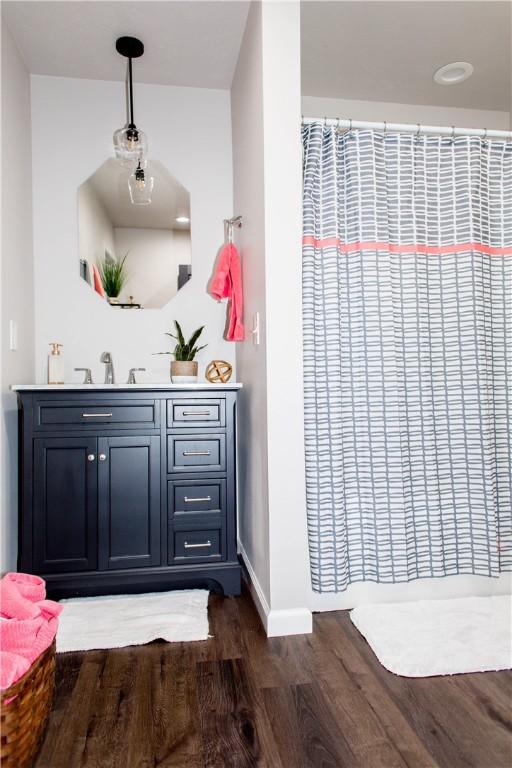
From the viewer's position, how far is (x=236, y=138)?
2.53 meters

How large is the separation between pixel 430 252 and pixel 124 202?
5.25 feet

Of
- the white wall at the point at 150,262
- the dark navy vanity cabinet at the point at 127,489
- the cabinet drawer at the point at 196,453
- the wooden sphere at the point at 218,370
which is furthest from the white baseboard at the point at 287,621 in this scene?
the white wall at the point at 150,262

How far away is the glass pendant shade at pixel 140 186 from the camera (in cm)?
263

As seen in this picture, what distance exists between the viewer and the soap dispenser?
7.83 feet

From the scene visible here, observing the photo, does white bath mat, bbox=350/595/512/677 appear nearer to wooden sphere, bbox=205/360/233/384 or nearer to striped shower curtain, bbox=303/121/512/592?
striped shower curtain, bbox=303/121/512/592

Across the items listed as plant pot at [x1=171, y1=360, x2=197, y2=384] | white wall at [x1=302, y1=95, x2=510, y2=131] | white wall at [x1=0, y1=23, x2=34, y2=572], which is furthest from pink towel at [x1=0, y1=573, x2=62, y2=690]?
white wall at [x1=302, y1=95, x2=510, y2=131]

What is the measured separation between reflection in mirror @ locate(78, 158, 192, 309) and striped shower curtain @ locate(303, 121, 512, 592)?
0.99m

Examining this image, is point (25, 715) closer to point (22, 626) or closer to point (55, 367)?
point (22, 626)

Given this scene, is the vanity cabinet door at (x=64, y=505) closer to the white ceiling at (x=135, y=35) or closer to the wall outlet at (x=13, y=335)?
the wall outlet at (x=13, y=335)

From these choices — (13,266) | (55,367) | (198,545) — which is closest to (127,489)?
(198,545)

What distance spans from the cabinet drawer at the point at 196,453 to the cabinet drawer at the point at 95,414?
0.14 metres

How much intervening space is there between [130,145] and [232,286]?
3.09ft

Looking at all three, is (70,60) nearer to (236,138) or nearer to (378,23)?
(236,138)

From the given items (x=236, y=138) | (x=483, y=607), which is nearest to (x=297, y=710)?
(x=483, y=607)
